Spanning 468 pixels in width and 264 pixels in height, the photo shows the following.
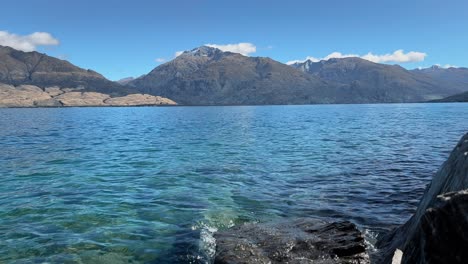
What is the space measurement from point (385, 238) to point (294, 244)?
3772 millimetres

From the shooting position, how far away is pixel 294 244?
1377 centimetres

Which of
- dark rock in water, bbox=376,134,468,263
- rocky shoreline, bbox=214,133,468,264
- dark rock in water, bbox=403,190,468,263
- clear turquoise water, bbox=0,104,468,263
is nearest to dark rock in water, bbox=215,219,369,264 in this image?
rocky shoreline, bbox=214,133,468,264

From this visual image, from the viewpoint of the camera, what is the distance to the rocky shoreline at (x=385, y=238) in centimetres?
619

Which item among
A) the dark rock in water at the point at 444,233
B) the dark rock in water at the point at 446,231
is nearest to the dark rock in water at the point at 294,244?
the dark rock in water at the point at 444,233

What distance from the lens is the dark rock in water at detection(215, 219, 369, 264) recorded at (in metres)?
12.6

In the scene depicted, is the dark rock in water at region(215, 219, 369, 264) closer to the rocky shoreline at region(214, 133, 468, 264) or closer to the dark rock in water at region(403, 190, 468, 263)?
the rocky shoreline at region(214, 133, 468, 264)

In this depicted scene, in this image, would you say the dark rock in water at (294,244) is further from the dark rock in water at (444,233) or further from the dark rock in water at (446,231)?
the dark rock in water at (446,231)

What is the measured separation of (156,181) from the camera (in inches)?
1099

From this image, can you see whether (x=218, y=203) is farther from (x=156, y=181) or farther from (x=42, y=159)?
(x=42, y=159)

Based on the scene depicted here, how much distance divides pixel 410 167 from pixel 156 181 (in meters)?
21.8

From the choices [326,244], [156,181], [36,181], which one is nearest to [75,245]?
[326,244]

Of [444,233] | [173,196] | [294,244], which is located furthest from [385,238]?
[173,196]

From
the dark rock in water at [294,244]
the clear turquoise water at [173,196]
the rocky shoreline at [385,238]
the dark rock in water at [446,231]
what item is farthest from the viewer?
the clear turquoise water at [173,196]

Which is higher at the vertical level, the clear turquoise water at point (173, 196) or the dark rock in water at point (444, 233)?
the dark rock in water at point (444, 233)
